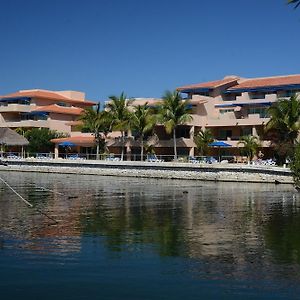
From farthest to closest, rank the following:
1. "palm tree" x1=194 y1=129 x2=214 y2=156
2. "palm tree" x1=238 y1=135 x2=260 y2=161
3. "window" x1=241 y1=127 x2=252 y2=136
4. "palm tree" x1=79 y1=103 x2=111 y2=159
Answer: "palm tree" x1=79 y1=103 x2=111 y2=159 < "window" x1=241 y1=127 x2=252 y2=136 < "palm tree" x1=194 y1=129 x2=214 y2=156 < "palm tree" x1=238 y1=135 x2=260 y2=161

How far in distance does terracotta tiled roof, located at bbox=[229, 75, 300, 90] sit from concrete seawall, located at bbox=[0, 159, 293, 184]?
1699cm

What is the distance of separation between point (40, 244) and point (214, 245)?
21.0 ft

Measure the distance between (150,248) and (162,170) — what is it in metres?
40.8

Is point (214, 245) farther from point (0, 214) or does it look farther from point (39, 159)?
point (39, 159)

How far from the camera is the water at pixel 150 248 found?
1608 centimetres

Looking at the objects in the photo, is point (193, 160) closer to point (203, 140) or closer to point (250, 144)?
point (203, 140)

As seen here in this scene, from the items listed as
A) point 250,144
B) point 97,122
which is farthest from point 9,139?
point 250,144

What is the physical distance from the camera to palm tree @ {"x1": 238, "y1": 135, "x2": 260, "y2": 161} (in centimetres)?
6525

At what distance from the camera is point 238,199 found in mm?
40344

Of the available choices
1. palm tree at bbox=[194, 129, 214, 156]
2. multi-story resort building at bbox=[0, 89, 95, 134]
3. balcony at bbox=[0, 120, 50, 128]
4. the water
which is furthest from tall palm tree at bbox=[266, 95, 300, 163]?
balcony at bbox=[0, 120, 50, 128]

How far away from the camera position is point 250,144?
65.2m

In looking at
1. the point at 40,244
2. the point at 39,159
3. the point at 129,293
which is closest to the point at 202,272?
the point at 129,293

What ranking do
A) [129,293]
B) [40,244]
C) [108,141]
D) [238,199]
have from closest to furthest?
[129,293] → [40,244] → [238,199] → [108,141]

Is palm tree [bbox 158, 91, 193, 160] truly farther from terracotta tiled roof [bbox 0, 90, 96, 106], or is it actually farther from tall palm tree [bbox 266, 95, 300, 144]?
terracotta tiled roof [bbox 0, 90, 96, 106]
